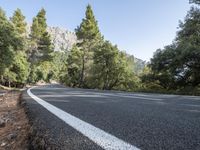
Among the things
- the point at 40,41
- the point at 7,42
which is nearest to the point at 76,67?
the point at 40,41

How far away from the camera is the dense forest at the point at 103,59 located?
19.3m

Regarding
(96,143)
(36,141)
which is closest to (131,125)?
(96,143)

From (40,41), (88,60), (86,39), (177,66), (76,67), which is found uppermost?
(40,41)

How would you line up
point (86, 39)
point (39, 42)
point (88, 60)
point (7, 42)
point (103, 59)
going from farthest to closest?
1. point (39, 42)
2. point (86, 39)
3. point (88, 60)
4. point (103, 59)
5. point (7, 42)

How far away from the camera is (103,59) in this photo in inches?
1323

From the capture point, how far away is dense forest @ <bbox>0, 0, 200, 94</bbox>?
19330 millimetres

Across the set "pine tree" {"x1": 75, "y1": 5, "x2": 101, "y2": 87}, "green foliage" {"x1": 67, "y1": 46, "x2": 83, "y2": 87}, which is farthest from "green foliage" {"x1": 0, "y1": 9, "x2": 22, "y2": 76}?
"green foliage" {"x1": 67, "y1": 46, "x2": 83, "y2": 87}

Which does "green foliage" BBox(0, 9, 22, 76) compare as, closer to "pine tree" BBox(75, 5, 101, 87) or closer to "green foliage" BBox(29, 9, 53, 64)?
"pine tree" BBox(75, 5, 101, 87)

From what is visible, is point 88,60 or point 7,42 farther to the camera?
point 88,60

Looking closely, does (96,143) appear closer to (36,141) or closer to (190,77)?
(36,141)

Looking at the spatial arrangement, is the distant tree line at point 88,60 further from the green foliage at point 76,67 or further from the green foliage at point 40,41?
the green foliage at point 40,41

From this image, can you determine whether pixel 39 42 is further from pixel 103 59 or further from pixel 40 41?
pixel 103 59

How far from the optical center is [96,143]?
2.29 metres

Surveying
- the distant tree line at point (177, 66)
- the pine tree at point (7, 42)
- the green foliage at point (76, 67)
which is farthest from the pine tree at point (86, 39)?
the distant tree line at point (177, 66)
